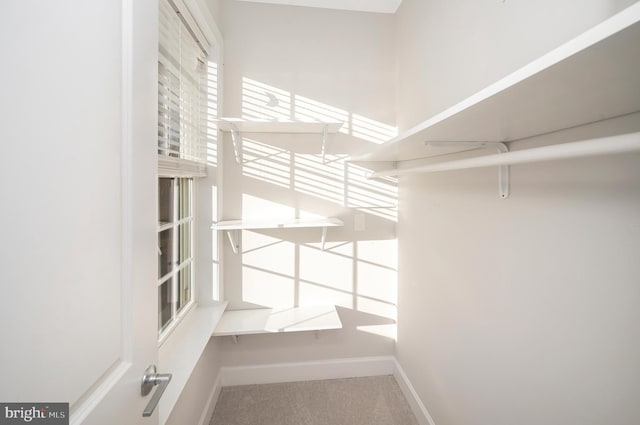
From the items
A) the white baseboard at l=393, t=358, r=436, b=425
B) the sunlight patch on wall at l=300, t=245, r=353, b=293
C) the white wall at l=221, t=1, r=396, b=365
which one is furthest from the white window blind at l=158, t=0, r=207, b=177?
the white baseboard at l=393, t=358, r=436, b=425

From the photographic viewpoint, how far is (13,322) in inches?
15.2

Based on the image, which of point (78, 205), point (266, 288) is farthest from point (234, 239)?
point (78, 205)

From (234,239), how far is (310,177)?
0.66 meters

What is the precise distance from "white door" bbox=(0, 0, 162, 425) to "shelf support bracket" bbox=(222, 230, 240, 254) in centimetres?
103

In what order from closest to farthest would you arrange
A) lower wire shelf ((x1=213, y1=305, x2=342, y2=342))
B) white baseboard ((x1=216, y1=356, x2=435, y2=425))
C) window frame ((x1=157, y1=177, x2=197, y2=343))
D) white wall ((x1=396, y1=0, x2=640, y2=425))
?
white wall ((x1=396, y1=0, x2=640, y2=425))
window frame ((x1=157, y1=177, x2=197, y2=343))
lower wire shelf ((x1=213, y1=305, x2=342, y2=342))
white baseboard ((x1=216, y1=356, x2=435, y2=425))

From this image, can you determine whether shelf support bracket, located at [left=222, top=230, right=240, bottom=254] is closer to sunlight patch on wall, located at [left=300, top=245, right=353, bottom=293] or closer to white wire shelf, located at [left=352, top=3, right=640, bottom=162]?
sunlight patch on wall, located at [left=300, top=245, right=353, bottom=293]

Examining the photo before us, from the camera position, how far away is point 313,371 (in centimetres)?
194

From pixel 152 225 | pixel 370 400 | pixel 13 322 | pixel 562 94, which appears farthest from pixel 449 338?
pixel 13 322

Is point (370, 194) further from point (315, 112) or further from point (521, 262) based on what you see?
point (521, 262)

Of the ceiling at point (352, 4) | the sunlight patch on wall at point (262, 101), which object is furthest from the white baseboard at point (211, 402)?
the ceiling at point (352, 4)

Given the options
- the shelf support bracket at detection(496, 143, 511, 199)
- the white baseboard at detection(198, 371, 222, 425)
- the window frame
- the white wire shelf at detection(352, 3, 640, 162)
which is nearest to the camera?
the white wire shelf at detection(352, 3, 640, 162)

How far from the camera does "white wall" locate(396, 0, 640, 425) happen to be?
67 cm

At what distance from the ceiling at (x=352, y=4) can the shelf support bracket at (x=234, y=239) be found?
60.5 inches

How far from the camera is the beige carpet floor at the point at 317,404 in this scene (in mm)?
1614
